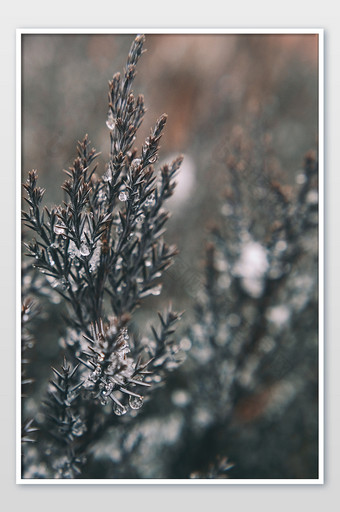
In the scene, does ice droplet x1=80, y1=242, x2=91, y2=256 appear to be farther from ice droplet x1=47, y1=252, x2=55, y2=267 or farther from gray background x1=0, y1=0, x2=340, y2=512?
gray background x1=0, y1=0, x2=340, y2=512

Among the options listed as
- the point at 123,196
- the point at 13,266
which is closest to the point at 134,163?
the point at 123,196

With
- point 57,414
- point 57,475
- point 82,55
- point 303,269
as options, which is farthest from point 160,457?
point 82,55

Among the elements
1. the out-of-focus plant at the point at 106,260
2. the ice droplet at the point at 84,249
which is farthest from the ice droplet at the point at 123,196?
the ice droplet at the point at 84,249

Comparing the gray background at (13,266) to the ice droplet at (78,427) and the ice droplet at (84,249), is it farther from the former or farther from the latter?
the ice droplet at (84,249)

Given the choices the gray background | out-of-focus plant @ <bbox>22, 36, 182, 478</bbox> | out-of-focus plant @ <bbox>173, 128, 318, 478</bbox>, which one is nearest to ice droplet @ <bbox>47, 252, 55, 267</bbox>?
out-of-focus plant @ <bbox>22, 36, 182, 478</bbox>

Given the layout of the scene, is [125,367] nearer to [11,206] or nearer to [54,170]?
[11,206]

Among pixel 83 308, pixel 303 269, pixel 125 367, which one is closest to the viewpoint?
pixel 125 367
